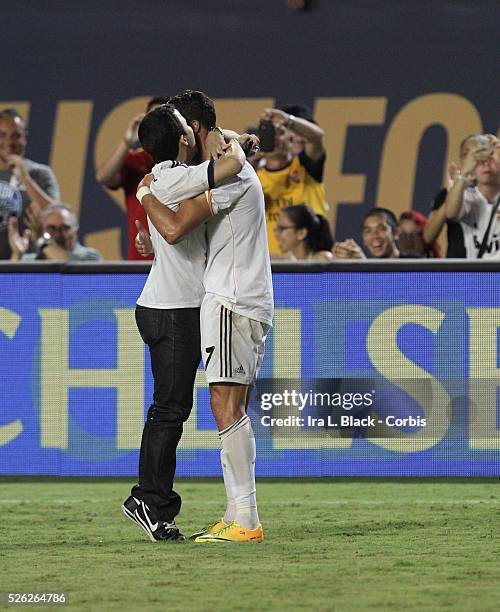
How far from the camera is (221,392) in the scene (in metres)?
6.06

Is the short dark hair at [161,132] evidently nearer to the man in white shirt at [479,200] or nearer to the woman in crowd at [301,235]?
the woman in crowd at [301,235]

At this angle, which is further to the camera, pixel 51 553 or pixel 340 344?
pixel 340 344

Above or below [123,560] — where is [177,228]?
above

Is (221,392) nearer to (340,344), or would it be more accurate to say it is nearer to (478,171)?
(340,344)

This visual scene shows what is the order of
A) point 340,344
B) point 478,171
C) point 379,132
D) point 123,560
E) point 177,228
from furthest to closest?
1. point 379,132
2. point 478,171
3. point 340,344
4. point 177,228
5. point 123,560

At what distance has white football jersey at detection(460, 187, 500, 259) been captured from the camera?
9.71 meters

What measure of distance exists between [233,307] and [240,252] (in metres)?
0.23

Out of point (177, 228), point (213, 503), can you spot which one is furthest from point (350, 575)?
point (213, 503)

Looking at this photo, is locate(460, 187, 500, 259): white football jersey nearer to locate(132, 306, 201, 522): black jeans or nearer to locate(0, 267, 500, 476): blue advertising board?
locate(0, 267, 500, 476): blue advertising board

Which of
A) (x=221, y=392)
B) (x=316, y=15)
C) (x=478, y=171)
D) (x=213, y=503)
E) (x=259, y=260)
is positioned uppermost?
(x=316, y=15)

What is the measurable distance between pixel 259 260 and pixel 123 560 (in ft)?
4.49

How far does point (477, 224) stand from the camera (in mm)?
9773

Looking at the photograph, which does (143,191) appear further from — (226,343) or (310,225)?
(310,225)

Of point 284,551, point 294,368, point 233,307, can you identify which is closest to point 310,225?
point 294,368
